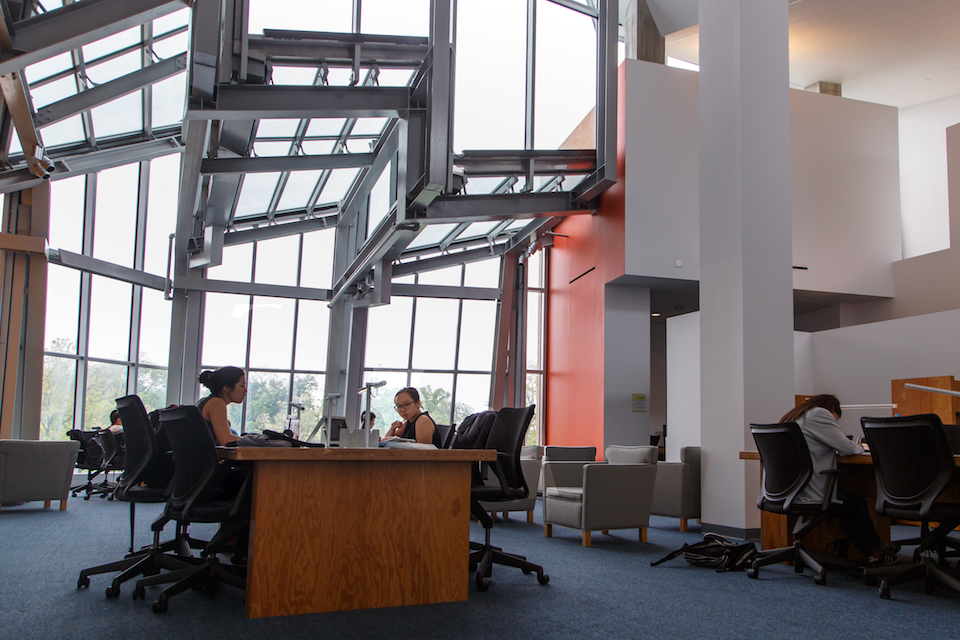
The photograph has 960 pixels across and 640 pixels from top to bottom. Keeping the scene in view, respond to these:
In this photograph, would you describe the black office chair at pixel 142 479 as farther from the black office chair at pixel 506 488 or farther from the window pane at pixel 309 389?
the window pane at pixel 309 389

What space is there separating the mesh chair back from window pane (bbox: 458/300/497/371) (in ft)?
33.3

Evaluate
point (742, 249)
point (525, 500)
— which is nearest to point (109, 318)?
point (525, 500)

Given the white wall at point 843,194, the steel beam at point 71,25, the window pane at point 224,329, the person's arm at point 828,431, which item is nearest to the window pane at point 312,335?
the window pane at point 224,329

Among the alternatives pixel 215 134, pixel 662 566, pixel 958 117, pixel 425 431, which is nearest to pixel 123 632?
pixel 425 431

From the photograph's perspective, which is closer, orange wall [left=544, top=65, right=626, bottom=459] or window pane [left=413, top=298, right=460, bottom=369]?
orange wall [left=544, top=65, right=626, bottom=459]

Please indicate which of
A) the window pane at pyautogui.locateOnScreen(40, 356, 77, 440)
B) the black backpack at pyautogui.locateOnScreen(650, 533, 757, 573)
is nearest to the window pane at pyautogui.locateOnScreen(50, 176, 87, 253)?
the window pane at pyautogui.locateOnScreen(40, 356, 77, 440)

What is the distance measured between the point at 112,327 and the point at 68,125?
11.9ft

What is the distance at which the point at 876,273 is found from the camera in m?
11.7

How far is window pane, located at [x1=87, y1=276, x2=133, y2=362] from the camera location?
39.4 ft

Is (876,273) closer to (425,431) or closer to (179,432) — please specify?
(425,431)

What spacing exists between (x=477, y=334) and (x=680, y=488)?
26.7ft

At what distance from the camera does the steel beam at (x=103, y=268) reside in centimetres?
1111

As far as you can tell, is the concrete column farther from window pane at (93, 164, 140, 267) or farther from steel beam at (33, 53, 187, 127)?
window pane at (93, 164, 140, 267)

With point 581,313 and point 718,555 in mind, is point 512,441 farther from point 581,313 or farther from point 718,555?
point 581,313
